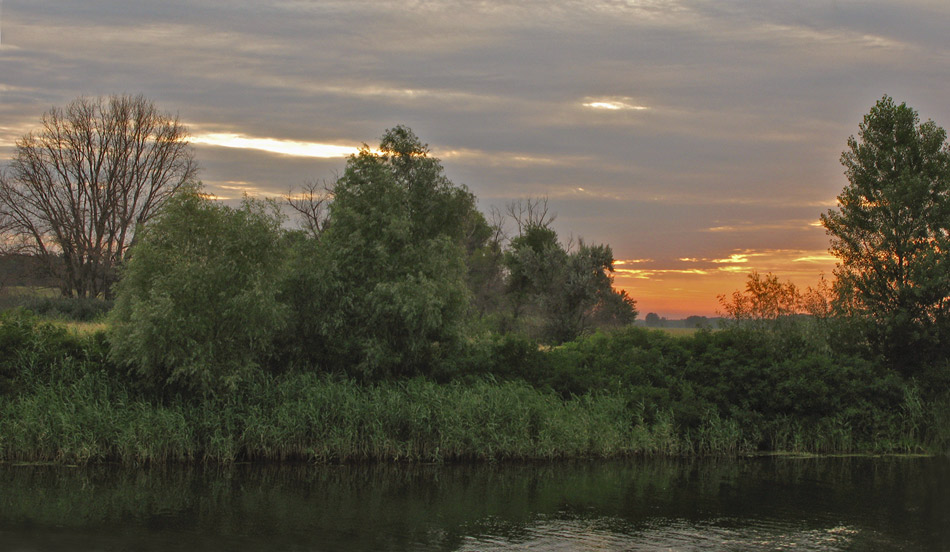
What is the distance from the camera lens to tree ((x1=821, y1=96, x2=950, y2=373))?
89.5 ft

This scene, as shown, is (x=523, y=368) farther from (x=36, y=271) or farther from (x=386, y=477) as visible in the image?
(x=36, y=271)

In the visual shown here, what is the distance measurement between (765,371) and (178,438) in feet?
55.3

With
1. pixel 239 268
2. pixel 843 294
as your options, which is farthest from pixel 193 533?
pixel 843 294

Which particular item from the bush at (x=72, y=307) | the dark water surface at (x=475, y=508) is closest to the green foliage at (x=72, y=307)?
the bush at (x=72, y=307)

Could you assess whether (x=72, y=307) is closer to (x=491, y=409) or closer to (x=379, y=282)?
(x=379, y=282)

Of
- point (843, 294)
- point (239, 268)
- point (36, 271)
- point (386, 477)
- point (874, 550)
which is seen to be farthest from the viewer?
point (36, 271)

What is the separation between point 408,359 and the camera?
23.4 m

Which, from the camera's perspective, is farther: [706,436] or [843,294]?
[843,294]

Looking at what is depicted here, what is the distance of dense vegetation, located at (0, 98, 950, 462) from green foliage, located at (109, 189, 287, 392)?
2.2 inches

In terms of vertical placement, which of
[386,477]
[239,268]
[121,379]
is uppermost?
[239,268]

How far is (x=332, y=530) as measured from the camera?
13812 millimetres

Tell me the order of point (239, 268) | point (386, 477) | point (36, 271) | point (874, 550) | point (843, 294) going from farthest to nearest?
point (36, 271), point (843, 294), point (239, 268), point (386, 477), point (874, 550)

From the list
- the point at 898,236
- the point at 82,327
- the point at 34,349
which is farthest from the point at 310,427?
the point at 898,236

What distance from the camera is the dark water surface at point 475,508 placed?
43.6 feet
